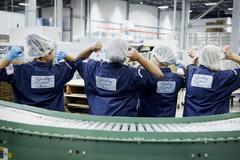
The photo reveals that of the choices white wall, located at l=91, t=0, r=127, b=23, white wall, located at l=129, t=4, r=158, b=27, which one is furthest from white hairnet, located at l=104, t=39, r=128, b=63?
white wall, located at l=129, t=4, r=158, b=27

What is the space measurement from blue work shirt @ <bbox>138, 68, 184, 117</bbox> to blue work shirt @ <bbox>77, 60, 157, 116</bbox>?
0.16 meters

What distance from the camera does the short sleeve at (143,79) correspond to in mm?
2060

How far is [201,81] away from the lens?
2408 millimetres

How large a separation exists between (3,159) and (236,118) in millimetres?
1058

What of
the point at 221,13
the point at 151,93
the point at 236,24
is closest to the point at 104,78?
the point at 151,93

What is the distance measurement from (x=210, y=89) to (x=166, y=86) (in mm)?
360

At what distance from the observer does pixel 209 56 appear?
248cm

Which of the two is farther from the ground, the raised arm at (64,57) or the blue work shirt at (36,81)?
the raised arm at (64,57)

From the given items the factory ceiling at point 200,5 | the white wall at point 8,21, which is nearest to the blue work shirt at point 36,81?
the white wall at point 8,21

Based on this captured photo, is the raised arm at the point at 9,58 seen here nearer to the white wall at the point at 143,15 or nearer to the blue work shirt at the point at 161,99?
the blue work shirt at the point at 161,99

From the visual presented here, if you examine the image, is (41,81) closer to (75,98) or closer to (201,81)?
(201,81)

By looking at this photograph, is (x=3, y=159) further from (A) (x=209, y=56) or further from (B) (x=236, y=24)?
(B) (x=236, y=24)

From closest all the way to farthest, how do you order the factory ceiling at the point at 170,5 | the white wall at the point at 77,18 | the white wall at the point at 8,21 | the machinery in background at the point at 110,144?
the machinery in background at the point at 110,144, the white wall at the point at 8,21, the white wall at the point at 77,18, the factory ceiling at the point at 170,5

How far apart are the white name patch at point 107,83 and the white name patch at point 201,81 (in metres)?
0.73
